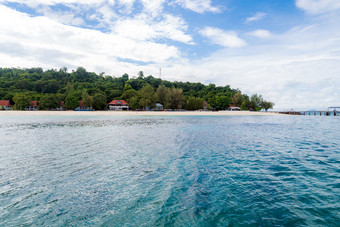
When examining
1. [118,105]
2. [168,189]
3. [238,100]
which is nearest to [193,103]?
[238,100]

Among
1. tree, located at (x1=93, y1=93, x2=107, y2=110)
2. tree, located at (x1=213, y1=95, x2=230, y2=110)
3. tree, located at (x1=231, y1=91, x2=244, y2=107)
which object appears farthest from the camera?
tree, located at (x1=231, y1=91, x2=244, y2=107)

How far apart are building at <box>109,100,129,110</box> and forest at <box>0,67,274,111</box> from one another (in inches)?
103

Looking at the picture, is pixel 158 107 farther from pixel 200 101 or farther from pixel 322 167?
pixel 322 167

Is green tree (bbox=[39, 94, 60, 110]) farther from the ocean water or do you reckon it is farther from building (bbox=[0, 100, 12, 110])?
the ocean water

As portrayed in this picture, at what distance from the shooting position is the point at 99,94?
96.9m

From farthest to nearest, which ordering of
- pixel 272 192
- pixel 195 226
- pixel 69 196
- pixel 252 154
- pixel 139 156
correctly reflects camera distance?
pixel 252 154 < pixel 139 156 < pixel 272 192 < pixel 69 196 < pixel 195 226

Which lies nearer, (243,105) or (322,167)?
(322,167)

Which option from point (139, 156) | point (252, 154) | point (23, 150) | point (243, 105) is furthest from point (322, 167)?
point (243, 105)

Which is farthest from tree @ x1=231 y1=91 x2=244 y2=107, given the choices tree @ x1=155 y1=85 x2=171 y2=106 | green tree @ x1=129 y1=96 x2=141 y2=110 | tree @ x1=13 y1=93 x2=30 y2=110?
tree @ x1=13 y1=93 x2=30 y2=110

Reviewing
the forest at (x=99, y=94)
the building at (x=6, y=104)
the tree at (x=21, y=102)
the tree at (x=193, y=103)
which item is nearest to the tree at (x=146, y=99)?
the forest at (x=99, y=94)

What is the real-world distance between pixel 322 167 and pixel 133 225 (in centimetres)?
1060

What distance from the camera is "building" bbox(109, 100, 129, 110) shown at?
102562 mm

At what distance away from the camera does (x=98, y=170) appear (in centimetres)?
949

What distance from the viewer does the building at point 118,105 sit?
10256 cm
